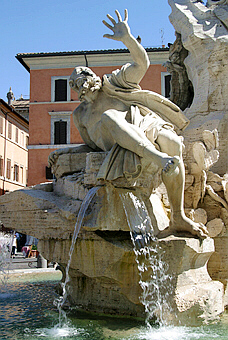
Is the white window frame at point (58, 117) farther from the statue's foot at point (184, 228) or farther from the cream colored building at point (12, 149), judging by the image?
the statue's foot at point (184, 228)

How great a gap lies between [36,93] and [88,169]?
891 inches

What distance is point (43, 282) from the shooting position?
7.10m

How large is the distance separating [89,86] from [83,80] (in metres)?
0.10

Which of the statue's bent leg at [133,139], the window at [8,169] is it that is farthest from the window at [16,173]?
the statue's bent leg at [133,139]

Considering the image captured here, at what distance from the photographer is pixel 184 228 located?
4.16 metres

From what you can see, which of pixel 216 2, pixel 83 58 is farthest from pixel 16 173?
pixel 216 2

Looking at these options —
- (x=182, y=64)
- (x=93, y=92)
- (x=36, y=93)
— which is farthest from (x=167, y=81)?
(x=93, y=92)

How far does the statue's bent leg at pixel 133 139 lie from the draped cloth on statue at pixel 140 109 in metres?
0.10

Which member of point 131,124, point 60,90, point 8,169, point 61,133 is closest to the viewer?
point 131,124

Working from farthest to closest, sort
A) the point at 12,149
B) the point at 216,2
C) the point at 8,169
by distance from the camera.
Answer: the point at 12,149 < the point at 8,169 < the point at 216,2

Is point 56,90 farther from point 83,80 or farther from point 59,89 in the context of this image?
point 83,80

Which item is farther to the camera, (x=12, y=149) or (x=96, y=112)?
(x=12, y=149)

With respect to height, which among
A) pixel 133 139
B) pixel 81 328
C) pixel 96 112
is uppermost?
pixel 96 112

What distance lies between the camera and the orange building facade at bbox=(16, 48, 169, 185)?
81.5ft
